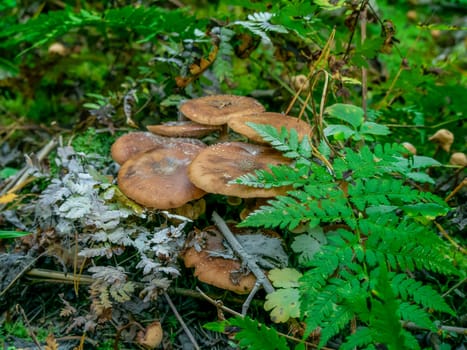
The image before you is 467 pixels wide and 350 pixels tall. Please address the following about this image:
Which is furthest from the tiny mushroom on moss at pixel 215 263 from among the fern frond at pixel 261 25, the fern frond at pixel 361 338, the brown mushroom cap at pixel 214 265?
the fern frond at pixel 261 25

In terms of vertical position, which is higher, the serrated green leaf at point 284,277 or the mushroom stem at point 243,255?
the serrated green leaf at point 284,277

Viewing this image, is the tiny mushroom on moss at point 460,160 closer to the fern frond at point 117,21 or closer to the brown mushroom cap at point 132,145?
the brown mushroom cap at point 132,145

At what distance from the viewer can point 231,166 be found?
246 centimetres

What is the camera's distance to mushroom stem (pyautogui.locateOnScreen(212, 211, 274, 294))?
7.48 feet

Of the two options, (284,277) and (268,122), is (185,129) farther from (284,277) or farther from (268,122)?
(284,277)

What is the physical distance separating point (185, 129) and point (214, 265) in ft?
3.36

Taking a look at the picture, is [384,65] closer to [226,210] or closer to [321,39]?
[321,39]

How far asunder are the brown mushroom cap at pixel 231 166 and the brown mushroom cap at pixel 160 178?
0.13 m

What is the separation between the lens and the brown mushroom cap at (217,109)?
111 inches

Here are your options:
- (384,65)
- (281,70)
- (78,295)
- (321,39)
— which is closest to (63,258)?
(78,295)

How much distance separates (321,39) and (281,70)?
4.20 ft

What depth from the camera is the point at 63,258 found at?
8.64ft

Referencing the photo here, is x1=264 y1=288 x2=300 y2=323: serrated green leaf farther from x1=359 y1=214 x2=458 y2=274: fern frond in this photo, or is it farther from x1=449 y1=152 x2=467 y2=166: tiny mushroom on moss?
x1=449 y1=152 x2=467 y2=166: tiny mushroom on moss

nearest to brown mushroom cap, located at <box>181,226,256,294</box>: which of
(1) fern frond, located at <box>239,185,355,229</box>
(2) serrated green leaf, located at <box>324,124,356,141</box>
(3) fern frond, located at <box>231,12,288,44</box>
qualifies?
(1) fern frond, located at <box>239,185,355,229</box>
